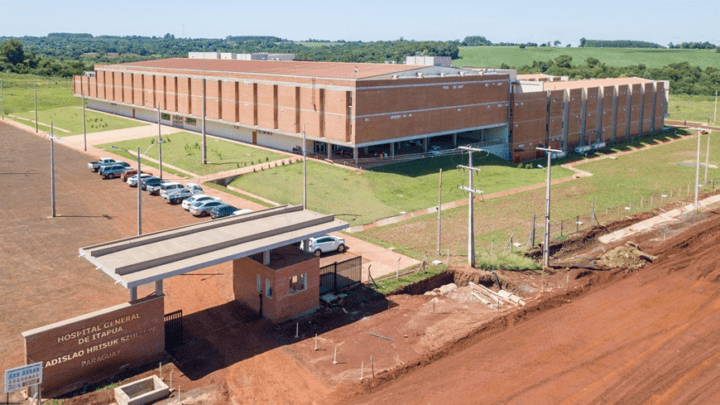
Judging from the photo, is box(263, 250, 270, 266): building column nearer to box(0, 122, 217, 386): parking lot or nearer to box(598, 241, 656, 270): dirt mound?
box(0, 122, 217, 386): parking lot

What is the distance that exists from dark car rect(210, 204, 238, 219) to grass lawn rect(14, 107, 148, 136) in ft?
183

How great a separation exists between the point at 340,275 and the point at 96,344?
50.3ft

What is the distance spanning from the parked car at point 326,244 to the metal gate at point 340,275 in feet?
17.7

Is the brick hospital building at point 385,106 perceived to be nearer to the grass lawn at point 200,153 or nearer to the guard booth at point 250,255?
the grass lawn at point 200,153

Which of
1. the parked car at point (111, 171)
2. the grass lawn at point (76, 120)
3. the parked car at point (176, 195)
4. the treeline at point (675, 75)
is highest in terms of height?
the treeline at point (675, 75)

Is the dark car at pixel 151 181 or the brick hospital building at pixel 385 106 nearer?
the dark car at pixel 151 181

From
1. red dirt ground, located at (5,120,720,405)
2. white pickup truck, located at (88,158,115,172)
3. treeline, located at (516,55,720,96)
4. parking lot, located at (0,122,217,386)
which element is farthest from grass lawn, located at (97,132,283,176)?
treeline, located at (516,55,720,96)

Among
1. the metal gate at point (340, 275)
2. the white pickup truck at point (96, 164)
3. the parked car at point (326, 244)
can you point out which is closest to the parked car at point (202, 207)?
the parked car at point (326, 244)

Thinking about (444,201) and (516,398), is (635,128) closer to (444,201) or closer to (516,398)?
(444,201)

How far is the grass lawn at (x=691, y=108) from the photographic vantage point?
131375mm

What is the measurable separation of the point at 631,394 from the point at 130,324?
22.5 m

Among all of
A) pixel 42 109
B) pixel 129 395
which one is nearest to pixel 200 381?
pixel 129 395

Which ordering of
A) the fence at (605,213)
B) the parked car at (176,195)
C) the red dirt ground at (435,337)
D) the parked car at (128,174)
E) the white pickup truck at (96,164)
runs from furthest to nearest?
the white pickup truck at (96,164) → the parked car at (128,174) → the parked car at (176,195) → the fence at (605,213) → the red dirt ground at (435,337)

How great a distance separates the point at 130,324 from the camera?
2944 cm
